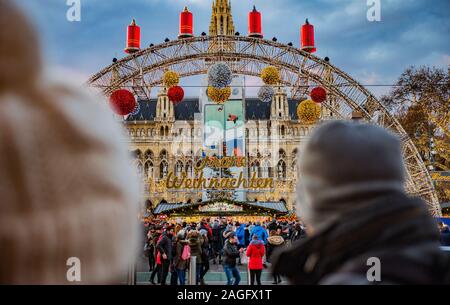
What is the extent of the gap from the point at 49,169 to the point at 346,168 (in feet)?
2.24

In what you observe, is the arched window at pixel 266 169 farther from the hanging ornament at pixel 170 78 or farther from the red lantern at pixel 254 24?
the hanging ornament at pixel 170 78

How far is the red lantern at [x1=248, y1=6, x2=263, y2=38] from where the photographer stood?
13.1 metres

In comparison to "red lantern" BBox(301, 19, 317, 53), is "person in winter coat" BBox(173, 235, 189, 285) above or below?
below

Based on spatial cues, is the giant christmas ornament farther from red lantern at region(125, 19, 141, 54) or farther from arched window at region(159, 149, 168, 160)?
arched window at region(159, 149, 168, 160)

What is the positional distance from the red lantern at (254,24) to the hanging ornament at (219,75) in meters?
2.24

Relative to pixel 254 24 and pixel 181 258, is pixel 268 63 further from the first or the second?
pixel 181 258

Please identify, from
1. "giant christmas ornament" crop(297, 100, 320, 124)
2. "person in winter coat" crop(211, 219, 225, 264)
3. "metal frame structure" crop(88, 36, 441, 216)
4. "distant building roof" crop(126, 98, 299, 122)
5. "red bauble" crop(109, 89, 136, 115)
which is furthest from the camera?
"distant building roof" crop(126, 98, 299, 122)

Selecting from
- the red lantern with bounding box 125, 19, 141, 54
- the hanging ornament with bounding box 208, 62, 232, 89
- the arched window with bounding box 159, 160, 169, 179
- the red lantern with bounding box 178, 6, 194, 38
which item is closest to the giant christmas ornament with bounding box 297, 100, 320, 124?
the hanging ornament with bounding box 208, 62, 232, 89

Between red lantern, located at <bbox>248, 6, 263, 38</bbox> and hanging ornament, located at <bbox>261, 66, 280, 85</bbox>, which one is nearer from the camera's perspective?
hanging ornament, located at <bbox>261, 66, 280, 85</bbox>

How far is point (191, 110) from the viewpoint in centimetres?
4256

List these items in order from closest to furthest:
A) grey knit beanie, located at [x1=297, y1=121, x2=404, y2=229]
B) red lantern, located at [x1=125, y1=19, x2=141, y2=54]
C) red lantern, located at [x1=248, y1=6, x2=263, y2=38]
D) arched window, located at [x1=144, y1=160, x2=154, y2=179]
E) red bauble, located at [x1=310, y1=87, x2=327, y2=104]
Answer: grey knit beanie, located at [x1=297, y1=121, x2=404, y2=229] < red lantern, located at [x1=125, y1=19, x2=141, y2=54] < red bauble, located at [x1=310, y1=87, x2=327, y2=104] < red lantern, located at [x1=248, y1=6, x2=263, y2=38] < arched window, located at [x1=144, y1=160, x2=154, y2=179]

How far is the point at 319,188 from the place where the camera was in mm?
1107

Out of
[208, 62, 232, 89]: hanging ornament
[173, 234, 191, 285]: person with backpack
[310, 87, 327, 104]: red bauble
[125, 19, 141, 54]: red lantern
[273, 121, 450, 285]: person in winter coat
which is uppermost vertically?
[125, 19, 141, 54]: red lantern
